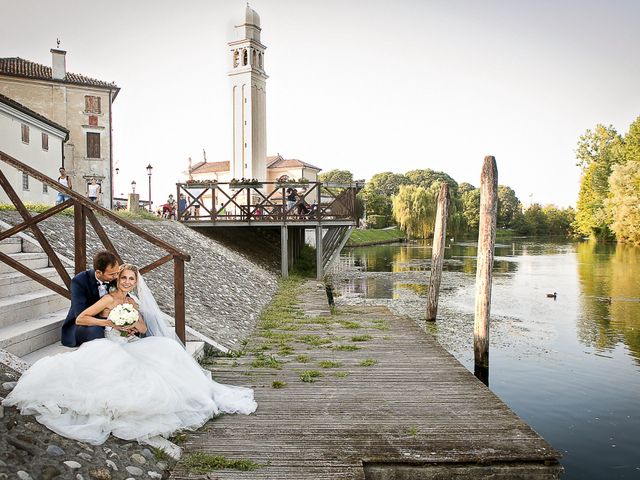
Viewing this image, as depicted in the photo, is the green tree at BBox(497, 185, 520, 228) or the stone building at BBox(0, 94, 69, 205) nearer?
the stone building at BBox(0, 94, 69, 205)

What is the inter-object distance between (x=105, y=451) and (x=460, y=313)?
47.4 ft

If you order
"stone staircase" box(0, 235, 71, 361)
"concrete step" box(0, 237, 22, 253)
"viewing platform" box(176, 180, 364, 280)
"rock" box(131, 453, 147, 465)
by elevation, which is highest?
"viewing platform" box(176, 180, 364, 280)

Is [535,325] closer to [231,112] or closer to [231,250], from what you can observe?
[231,250]

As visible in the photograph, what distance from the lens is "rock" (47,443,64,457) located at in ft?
13.3

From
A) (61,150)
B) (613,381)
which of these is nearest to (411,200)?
(61,150)

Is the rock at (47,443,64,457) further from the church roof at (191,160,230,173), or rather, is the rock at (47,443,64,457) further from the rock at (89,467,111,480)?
the church roof at (191,160,230,173)

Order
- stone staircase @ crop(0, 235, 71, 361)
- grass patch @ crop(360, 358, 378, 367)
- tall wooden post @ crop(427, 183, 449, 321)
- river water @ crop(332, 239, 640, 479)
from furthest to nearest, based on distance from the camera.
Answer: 1. tall wooden post @ crop(427, 183, 449, 321)
2. river water @ crop(332, 239, 640, 479)
3. grass patch @ crop(360, 358, 378, 367)
4. stone staircase @ crop(0, 235, 71, 361)

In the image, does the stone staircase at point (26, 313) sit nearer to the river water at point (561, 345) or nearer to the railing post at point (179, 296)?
the railing post at point (179, 296)

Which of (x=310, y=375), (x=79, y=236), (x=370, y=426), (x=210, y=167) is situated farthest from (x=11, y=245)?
(x=210, y=167)

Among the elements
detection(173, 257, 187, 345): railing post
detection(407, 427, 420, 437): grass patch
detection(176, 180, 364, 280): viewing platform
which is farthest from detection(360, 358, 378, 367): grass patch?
detection(176, 180, 364, 280): viewing platform

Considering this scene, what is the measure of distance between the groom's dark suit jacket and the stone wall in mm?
3618

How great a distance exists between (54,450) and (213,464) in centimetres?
124

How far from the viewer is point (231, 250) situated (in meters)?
22.1

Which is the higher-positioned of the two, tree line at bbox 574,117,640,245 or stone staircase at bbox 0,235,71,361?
tree line at bbox 574,117,640,245
